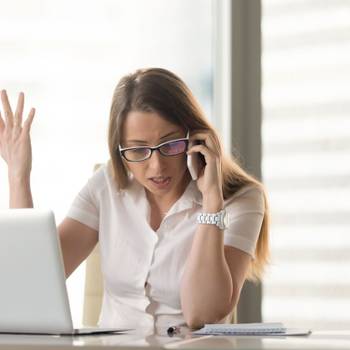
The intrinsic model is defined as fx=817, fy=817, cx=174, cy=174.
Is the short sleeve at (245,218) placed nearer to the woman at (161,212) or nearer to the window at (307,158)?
the woman at (161,212)

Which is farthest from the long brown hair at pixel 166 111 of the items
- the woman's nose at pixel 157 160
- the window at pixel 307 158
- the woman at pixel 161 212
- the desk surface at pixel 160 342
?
the desk surface at pixel 160 342

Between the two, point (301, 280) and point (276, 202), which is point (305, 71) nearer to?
point (276, 202)

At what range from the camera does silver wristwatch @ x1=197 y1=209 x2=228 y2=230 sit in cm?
206

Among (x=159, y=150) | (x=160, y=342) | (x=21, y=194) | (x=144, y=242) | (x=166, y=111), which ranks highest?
(x=166, y=111)

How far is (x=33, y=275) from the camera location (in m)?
1.48

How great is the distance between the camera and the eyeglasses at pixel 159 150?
2143mm

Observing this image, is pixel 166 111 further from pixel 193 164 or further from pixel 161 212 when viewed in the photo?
pixel 161 212

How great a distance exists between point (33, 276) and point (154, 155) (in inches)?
28.8

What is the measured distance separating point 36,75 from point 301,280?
1.28 m

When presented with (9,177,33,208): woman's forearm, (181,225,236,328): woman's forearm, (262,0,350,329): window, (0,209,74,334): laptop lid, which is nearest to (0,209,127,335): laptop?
(0,209,74,334): laptop lid

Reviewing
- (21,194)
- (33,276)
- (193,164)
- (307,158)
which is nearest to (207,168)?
(193,164)

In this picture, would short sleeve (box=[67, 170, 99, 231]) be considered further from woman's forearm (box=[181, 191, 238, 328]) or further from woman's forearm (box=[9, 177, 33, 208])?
woman's forearm (box=[181, 191, 238, 328])

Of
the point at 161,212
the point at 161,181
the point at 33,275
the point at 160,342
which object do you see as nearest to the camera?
the point at 160,342

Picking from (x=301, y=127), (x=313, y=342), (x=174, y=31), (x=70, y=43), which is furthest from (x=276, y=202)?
(x=313, y=342)
